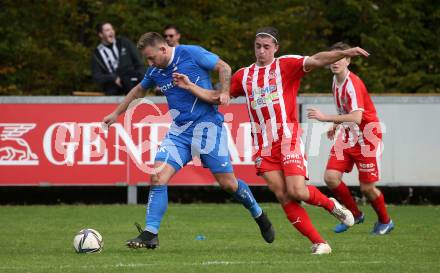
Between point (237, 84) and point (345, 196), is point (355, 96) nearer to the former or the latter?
point (345, 196)

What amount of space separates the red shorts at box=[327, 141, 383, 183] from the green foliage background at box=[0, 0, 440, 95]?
8.23 metres

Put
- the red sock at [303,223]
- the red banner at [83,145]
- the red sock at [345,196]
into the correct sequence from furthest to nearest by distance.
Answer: the red banner at [83,145]
the red sock at [345,196]
the red sock at [303,223]

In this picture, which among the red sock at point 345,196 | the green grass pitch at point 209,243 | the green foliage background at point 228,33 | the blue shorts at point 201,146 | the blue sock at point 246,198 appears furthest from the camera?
the green foliage background at point 228,33

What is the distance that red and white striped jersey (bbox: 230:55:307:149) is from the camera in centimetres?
1040

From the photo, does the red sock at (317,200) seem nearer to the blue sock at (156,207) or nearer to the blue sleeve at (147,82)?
the blue sock at (156,207)

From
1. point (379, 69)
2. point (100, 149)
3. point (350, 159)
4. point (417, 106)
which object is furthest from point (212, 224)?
point (379, 69)

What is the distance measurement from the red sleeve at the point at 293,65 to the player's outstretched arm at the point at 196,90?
719mm

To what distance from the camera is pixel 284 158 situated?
1033 centimetres

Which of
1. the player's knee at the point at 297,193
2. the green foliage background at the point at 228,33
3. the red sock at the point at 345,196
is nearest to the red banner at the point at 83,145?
the red sock at the point at 345,196

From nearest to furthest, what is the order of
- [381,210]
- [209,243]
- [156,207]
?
[156,207] → [209,243] → [381,210]

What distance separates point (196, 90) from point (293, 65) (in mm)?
974

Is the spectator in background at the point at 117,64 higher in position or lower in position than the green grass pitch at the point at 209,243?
higher

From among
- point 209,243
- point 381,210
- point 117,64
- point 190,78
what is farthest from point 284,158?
point 117,64

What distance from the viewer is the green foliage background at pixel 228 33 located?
21719 millimetres
